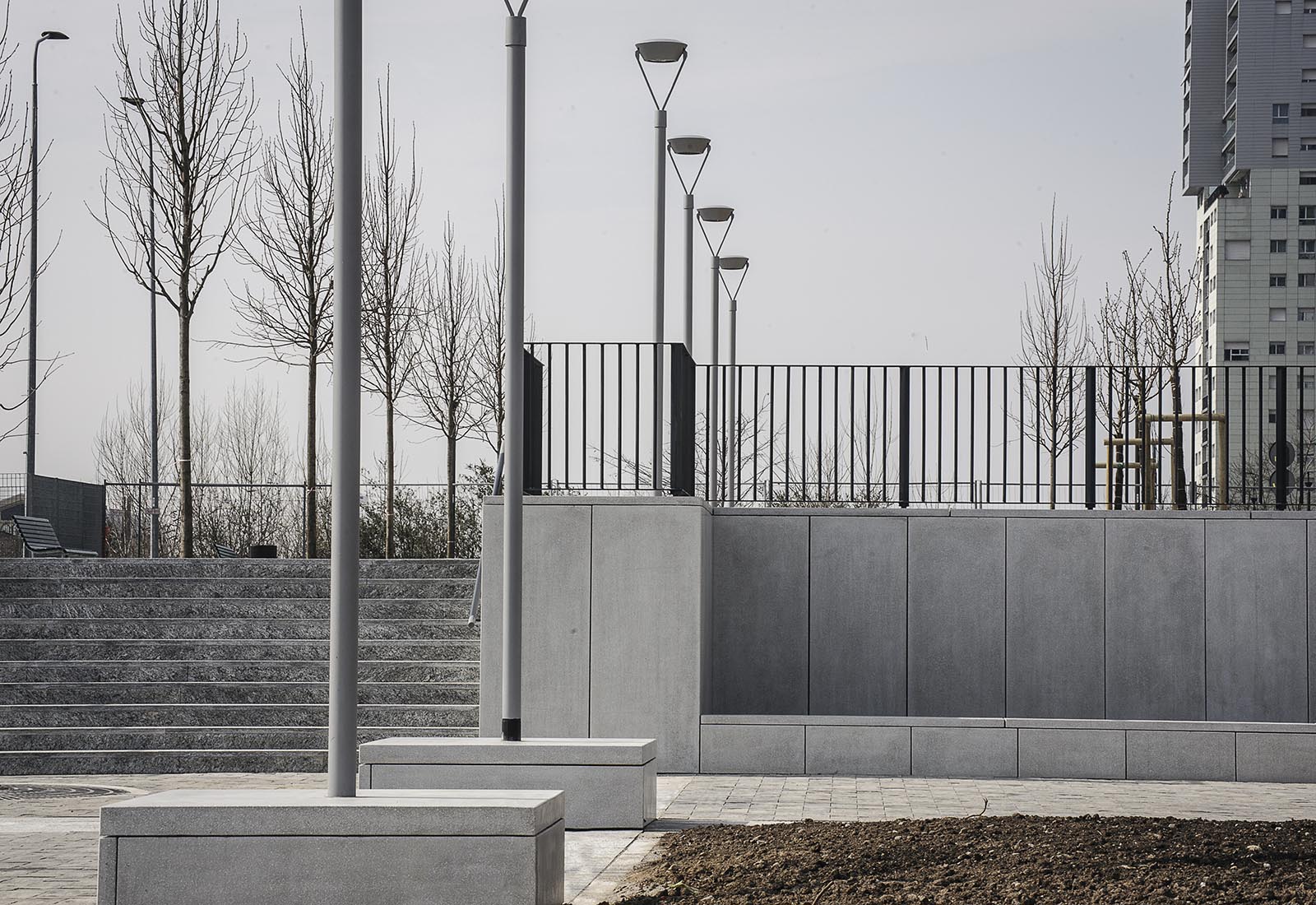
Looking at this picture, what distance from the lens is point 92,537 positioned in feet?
104

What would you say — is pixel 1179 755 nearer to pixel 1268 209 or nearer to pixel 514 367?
pixel 514 367

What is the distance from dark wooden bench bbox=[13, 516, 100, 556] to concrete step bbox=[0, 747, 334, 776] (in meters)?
8.85

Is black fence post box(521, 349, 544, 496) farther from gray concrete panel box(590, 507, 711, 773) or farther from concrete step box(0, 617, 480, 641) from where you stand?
concrete step box(0, 617, 480, 641)

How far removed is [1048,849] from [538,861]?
2712 mm

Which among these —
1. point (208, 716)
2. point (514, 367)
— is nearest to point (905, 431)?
point (514, 367)

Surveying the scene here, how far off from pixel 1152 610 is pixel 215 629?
1029 cm

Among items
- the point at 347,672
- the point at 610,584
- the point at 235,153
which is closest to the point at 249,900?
the point at 347,672

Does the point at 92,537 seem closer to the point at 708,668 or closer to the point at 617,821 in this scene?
the point at 708,668

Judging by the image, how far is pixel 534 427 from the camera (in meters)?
16.0

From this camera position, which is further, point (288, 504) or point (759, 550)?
point (288, 504)

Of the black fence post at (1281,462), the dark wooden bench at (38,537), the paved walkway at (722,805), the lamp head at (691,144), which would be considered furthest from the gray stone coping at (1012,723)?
the dark wooden bench at (38,537)

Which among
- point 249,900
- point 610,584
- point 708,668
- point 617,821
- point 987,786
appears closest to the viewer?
point 249,900

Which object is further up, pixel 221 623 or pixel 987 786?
pixel 221 623

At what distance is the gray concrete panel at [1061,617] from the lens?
16812 millimetres
